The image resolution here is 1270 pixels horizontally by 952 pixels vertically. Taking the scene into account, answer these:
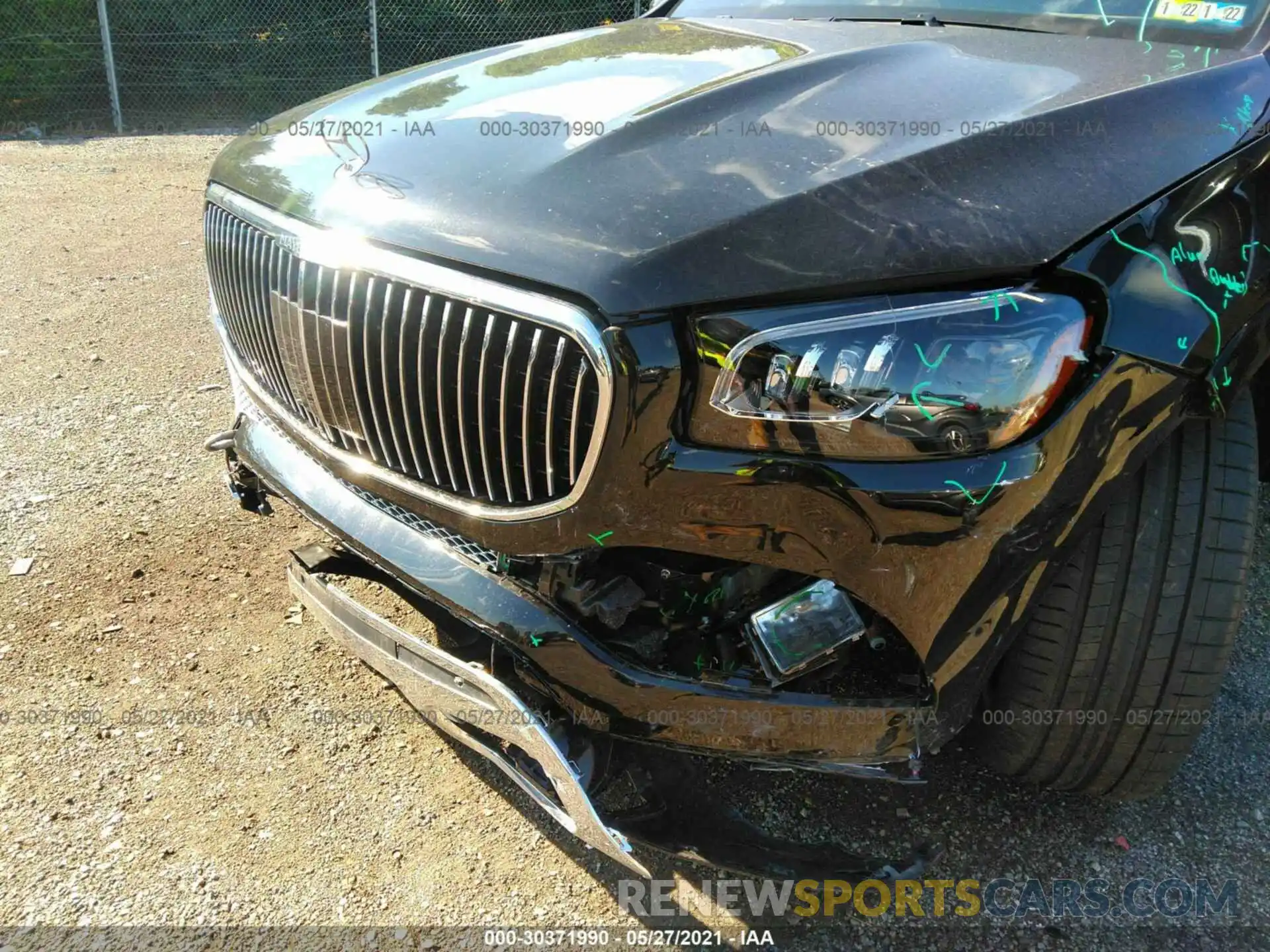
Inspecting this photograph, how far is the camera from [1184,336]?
1682 mm

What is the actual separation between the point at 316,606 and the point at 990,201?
1723mm

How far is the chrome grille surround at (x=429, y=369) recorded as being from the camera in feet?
5.53

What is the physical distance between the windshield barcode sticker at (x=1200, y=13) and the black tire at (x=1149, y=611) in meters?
0.98

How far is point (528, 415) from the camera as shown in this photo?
1.72 metres

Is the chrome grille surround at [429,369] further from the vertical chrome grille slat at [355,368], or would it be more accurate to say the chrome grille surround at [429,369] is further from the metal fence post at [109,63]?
the metal fence post at [109,63]

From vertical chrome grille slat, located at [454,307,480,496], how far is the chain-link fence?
11.2 m

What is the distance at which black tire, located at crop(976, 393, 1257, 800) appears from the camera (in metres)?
1.87

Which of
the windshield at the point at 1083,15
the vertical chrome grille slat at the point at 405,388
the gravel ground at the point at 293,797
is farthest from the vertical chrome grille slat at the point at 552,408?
the windshield at the point at 1083,15

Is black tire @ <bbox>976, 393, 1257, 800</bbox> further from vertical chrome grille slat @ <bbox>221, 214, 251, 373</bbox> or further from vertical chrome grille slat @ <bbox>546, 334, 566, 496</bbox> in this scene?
vertical chrome grille slat @ <bbox>221, 214, 251, 373</bbox>

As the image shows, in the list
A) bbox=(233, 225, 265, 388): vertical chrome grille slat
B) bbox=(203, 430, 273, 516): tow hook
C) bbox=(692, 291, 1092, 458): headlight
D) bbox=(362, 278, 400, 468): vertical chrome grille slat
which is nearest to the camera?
bbox=(692, 291, 1092, 458): headlight

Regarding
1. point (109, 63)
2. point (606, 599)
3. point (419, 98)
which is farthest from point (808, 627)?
point (109, 63)

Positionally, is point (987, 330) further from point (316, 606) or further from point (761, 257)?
point (316, 606)

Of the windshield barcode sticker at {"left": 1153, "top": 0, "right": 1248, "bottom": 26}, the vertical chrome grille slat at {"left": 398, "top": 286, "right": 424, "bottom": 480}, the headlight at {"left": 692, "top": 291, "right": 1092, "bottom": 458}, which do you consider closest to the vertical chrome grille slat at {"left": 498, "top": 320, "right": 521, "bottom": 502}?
the vertical chrome grille slat at {"left": 398, "top": 286, "right": 424, "bottom": 480}

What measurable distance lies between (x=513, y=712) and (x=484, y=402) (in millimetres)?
585
